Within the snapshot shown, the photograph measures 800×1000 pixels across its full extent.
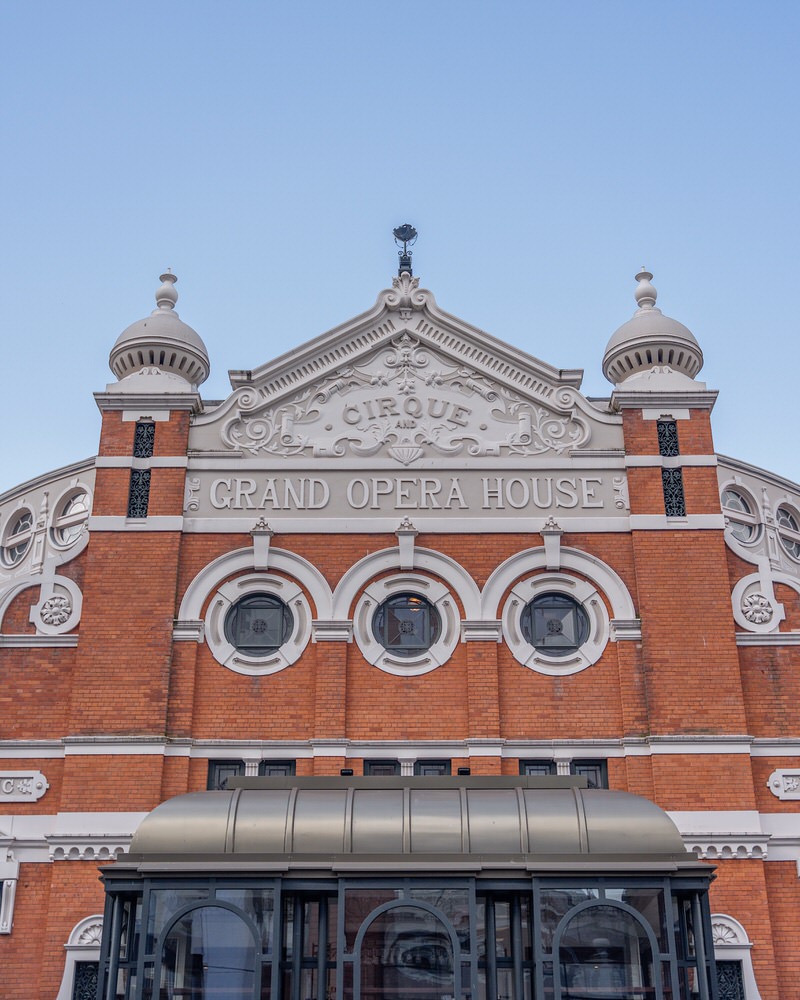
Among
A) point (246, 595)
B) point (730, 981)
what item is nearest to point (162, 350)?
point (246, 595)

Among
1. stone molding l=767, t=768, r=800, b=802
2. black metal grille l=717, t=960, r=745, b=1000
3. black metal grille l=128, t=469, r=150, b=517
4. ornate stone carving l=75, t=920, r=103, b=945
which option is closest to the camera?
black metal grille l=717, t=960, r=745, b=1000

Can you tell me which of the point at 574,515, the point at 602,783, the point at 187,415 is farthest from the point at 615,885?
the point at 187,415

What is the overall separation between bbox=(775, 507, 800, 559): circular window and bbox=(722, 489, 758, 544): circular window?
20.0 inches

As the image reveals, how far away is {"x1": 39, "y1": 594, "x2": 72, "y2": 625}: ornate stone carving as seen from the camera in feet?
70.9

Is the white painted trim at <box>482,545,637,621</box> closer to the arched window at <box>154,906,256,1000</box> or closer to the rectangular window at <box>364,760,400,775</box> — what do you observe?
the rectangular window at <box>364,760,400,775</box>

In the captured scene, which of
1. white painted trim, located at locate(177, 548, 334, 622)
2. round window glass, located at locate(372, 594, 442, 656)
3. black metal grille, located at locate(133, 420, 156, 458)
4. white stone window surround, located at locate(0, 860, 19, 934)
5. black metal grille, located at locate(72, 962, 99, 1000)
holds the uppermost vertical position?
black metal grille, located at locate(133, 420, 156, 458)

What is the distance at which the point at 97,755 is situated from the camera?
20.1 meters

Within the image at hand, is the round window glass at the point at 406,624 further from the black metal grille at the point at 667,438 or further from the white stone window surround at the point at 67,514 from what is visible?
the white stone window surround at the point at 67,514

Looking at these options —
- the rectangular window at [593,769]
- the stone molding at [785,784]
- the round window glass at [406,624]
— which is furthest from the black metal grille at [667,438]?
the stone molding at [785,784]

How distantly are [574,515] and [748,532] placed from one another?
11.8 ft

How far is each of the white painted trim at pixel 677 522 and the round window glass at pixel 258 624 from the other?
639 cm

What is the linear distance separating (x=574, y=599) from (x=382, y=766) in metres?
4.48

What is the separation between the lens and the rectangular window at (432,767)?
20453mm

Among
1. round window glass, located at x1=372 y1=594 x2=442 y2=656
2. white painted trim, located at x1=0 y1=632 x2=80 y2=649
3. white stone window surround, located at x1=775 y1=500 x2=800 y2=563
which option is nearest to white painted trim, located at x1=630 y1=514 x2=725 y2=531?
white stone window surround, located at x1=775 y1=500 x2=800 y2=563
